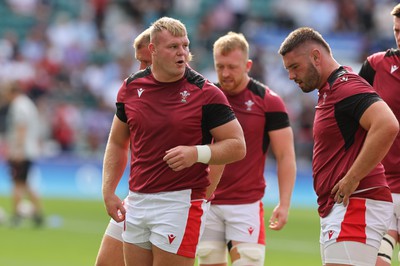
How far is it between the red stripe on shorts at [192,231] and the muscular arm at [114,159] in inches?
23.6

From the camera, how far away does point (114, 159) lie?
7.54 meters

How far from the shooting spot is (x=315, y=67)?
7047 mm

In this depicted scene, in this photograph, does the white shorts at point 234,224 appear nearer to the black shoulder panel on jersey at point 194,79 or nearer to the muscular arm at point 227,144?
the muscular arm at point 227,144

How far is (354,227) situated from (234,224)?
79.7 inches

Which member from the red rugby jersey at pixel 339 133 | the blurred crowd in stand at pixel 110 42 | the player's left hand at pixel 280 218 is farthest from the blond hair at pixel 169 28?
the blurred crowd in stand at pixel 110 42

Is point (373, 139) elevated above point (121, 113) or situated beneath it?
situated beneath

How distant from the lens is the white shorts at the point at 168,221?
23.1 feet

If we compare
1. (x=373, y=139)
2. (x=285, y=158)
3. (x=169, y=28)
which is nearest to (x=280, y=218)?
(x=285, y=158)

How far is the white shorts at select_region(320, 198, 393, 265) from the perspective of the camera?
6.84 meters

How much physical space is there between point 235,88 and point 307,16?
760 inches

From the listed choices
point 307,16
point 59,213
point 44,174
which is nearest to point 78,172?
point 44,174

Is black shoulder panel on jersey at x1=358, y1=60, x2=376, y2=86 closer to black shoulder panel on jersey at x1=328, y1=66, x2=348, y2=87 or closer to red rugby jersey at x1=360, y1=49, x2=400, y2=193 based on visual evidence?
red rugby jersey at x1=360, y1=49, x2=400, y2=193

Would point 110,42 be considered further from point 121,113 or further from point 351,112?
point 351,112

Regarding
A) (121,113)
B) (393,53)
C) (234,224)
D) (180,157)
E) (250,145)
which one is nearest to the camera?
(180,157)
